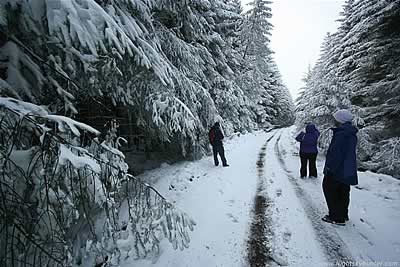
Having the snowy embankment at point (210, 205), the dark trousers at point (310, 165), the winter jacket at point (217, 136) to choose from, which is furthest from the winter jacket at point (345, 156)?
the winter jacket at point (217, 136)

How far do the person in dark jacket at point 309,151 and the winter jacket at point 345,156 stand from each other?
352cm

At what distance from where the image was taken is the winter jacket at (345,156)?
4629 mm

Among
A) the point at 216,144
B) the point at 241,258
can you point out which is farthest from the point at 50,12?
the point at 216,144

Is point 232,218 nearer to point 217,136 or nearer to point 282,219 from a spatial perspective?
point 282,219

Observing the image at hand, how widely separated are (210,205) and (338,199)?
2.79 metres

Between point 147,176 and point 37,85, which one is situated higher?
point 37,85

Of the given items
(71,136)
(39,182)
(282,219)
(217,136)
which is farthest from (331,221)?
(217,136)

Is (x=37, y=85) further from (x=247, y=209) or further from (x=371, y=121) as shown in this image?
(x=371, y=121)

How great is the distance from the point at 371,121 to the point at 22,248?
47.5ft

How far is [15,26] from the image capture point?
2793mm

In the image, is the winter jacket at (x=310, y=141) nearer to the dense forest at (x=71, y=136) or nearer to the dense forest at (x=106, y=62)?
the dense forest at (x=106, y=62)

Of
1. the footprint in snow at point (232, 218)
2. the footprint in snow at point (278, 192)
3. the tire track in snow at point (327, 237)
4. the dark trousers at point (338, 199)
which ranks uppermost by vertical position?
the dark trousers at point (338, 199)

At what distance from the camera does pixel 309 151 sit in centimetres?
832

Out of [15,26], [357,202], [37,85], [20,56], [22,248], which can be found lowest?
[357,202]
